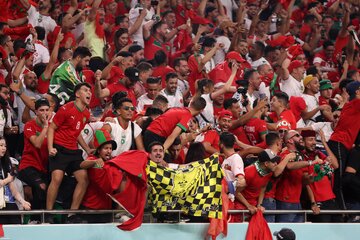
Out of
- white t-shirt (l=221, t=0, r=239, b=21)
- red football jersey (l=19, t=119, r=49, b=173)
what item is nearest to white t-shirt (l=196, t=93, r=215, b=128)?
red football jersey (l=19, t=119, r=49, b=173)

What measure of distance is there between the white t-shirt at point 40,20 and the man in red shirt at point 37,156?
14.2 feet

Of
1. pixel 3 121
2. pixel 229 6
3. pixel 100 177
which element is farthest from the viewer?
pixel 229 6

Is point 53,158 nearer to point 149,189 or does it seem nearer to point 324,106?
point 149,189

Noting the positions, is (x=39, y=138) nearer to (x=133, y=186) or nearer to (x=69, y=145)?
(x=69, y=145)

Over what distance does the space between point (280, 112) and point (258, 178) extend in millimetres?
2187

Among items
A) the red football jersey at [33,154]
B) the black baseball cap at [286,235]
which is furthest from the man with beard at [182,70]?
the black baseball cap at [286,235]

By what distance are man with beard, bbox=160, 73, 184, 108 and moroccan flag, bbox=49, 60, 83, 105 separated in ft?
5.15

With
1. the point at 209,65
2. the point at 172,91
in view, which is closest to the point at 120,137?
the point at 172,91

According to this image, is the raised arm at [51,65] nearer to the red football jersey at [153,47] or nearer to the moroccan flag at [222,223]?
the red football jersey at [153,47]

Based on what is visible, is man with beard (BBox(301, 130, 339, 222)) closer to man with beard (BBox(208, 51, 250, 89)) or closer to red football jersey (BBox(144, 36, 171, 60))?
man with beard (BBox(208, 51, 250, 89))

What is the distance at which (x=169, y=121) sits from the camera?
1411 centimetres

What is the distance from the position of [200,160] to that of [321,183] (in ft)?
6.07

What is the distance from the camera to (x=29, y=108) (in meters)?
14.7

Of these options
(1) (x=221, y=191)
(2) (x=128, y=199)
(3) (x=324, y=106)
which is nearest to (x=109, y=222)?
(2) (x=128, y=199)
